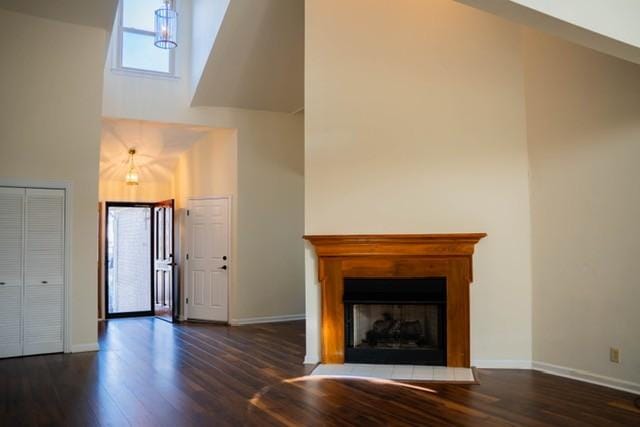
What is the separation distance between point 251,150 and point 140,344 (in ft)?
10.3

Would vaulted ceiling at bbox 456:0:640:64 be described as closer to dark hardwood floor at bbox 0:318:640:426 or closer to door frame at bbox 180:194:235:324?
dark hardwood floor at bbox 0:318:640:426

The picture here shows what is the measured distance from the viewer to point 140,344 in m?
6.45

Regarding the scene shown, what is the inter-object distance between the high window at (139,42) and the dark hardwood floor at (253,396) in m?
3.85

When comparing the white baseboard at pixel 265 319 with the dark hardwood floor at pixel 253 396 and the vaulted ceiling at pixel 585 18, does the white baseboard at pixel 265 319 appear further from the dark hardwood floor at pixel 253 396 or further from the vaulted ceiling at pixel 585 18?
the vaulted ceiling at pixel 585 18

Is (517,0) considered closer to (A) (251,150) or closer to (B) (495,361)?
(B) (495,361)

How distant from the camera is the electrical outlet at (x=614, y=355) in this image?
4360 mm

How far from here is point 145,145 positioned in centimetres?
828

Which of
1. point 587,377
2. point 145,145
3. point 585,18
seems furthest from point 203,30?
point 587,377

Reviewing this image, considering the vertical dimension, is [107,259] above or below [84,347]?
above

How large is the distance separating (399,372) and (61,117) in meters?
4.54

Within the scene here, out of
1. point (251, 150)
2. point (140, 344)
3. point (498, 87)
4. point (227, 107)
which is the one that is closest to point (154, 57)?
point (227, 107)

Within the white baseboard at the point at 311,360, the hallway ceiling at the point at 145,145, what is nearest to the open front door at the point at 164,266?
the hallway ceiling at the point at 145,145

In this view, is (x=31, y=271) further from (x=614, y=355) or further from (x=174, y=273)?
(x=614, y=355)

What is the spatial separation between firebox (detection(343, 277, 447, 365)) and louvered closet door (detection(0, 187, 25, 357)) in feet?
11.6
